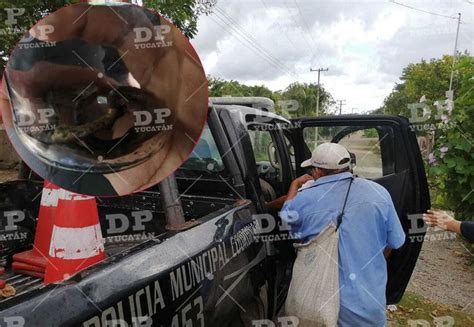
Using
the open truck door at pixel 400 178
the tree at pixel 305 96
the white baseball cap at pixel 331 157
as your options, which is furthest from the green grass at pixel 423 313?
the tree at pixel 305 96

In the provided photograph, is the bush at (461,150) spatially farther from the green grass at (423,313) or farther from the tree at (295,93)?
the tree at (295,93)

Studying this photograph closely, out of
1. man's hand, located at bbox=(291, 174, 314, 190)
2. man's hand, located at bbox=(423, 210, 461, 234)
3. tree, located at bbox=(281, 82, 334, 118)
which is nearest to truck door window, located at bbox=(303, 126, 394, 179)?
man's hand, located at bbox=(291, 174, 314, 190)

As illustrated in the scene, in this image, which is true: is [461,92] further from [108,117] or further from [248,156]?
[108,117]

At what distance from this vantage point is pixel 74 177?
1.42 m

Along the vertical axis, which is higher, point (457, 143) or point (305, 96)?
point (305, 96)

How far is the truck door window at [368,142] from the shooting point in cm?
341

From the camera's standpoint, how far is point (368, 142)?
3.88 meters

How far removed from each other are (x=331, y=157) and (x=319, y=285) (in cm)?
72

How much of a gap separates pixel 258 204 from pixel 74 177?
1.35 m

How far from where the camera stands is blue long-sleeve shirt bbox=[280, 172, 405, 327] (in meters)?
2.21

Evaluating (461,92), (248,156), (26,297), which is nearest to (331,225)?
(248,156)

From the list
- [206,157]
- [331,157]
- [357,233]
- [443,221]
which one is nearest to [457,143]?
[443,221]

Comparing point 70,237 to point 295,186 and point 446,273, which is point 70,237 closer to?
point 295,186

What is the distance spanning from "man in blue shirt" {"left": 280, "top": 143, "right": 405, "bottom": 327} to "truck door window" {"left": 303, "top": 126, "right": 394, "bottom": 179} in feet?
3.22
